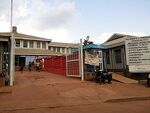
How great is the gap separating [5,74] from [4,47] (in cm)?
233

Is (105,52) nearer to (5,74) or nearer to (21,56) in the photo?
(5,74)

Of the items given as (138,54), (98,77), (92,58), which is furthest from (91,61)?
(138,54)

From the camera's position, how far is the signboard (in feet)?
59.3

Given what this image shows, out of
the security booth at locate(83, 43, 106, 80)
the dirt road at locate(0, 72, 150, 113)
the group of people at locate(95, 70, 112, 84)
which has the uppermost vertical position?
the security booth at locate(83, 43, 106, 80)

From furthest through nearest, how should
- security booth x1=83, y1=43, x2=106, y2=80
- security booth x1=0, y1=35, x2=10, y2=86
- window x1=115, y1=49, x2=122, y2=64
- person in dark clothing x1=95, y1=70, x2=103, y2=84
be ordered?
window x1=115, y1=49, x2=122, y2=64 → security booth x1=83, y1=43, x2=106, y2=80 → person in dark clothing x1=95, y1=70, x2=103, y2=84 → security booth x1=0, y1=35, x2=10, y2=86

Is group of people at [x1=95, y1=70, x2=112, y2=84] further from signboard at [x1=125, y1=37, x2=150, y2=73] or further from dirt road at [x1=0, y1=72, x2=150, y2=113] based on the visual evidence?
signboard at [x1=125, y1=37, x2=150, y2=73]

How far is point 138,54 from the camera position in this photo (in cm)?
1833

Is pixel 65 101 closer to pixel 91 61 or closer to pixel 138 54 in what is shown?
pixel 91 61

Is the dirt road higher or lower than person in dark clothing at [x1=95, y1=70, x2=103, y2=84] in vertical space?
lower

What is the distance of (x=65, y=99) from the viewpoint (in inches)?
446

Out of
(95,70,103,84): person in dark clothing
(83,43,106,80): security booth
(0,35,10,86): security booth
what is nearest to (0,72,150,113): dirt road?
(95,70,103,84): person in dark clothing

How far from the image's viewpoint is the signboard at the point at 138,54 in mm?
18078

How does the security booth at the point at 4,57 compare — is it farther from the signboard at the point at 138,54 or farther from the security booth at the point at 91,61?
the signboard at the point at 138,54

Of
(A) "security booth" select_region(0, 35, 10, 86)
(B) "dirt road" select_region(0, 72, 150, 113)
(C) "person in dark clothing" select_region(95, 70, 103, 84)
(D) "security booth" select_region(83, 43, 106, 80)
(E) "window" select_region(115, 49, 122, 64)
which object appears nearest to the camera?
(B) "dirt road" select_region(0, 72, 150, 113)
